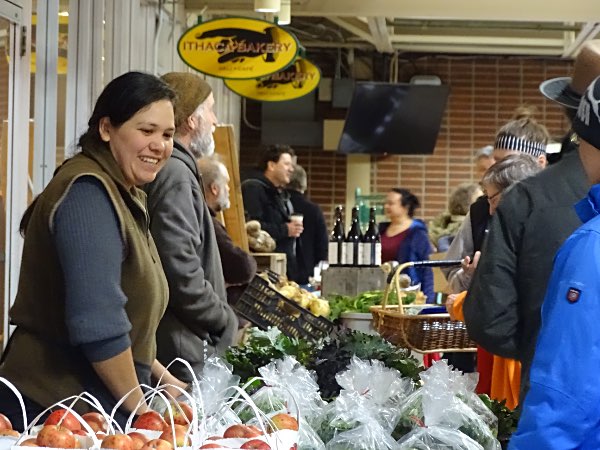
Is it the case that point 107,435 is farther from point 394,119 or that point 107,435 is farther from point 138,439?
point 394,119

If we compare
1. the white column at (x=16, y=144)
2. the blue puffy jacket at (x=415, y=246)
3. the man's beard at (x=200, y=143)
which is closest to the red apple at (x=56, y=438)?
Result: the man's beard at (x=200, y=143)

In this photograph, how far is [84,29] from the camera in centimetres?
639

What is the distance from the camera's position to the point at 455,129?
15.4m

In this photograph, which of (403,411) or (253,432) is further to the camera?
(403,411)

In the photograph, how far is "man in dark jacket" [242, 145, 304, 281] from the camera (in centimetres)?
927

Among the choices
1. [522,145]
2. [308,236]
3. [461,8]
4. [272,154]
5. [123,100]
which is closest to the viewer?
[123,100]

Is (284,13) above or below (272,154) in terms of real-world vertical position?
above

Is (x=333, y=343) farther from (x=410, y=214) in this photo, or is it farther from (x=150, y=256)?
(x=410, y=214)

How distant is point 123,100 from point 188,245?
82 centimetres

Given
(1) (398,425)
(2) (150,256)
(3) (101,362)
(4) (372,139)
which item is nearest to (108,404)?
(3) (101,362)

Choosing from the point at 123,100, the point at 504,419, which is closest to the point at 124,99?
the point at 123,100

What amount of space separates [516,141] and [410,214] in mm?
4467

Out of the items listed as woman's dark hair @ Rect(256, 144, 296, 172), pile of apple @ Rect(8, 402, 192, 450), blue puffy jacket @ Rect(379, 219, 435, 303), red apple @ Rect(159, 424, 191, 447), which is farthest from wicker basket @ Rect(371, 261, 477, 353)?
woman's dark hair @ Rect(256, 144, 296, 172)

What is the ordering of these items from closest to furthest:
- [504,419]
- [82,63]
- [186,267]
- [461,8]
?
[504,419] → [186,267] → [82,63] → [461,8]
